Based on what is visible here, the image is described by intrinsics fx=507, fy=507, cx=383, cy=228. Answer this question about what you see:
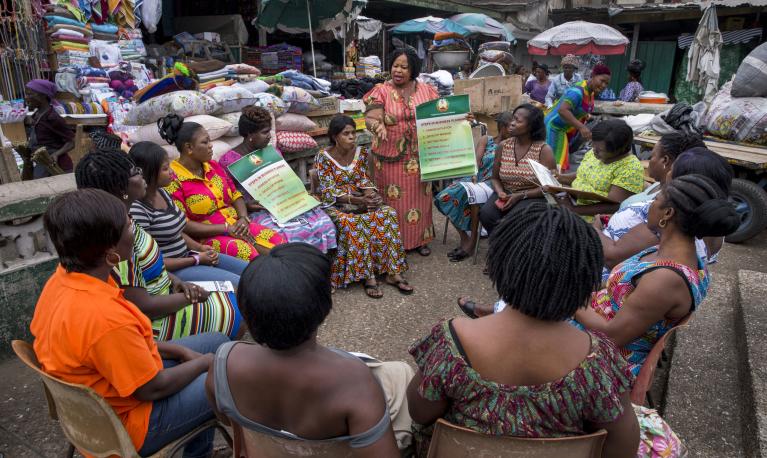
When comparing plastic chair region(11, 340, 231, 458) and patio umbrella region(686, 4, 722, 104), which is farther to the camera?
patio umbrella region(686, 4, 722, 104)

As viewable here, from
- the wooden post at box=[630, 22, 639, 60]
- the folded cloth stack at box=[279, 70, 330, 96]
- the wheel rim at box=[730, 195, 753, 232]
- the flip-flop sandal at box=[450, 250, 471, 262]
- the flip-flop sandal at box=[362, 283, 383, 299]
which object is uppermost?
the wooden post at box=[630, 22, 639, 60]

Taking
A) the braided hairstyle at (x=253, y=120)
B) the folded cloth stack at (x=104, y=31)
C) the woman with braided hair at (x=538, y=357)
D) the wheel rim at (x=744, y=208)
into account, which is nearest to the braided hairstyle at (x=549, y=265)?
the woman with braided hair at (x=538, y=357)

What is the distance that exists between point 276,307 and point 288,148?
3581mm

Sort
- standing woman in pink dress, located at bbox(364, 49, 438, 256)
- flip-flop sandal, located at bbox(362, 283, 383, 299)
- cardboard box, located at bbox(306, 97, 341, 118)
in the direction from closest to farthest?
flip-flop sandal, located at bbox(362, 283, 383, 299)
standing woman in pink dress, located at bbox(364, 49, 438, 256)
cardboard box, located at bbox(306, 97, 341, 118)

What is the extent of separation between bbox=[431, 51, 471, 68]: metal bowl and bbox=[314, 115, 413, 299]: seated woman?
698 centimetres

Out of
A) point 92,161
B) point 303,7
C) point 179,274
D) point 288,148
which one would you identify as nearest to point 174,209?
point 179,274

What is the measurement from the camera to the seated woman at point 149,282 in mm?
2152

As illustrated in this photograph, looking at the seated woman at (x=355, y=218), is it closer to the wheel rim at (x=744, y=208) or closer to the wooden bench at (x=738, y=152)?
the wooden bench at (x=738, y=152)

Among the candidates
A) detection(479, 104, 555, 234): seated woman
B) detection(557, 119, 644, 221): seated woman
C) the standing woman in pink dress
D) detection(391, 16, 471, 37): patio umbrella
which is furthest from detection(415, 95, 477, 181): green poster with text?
detection(391, 16, 471, 37): patio umbrella

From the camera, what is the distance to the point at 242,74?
5.24 metres

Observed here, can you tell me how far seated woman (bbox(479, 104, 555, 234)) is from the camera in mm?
4398

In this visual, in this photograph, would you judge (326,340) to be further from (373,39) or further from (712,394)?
(373,39)

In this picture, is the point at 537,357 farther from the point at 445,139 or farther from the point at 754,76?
the point at 754,76

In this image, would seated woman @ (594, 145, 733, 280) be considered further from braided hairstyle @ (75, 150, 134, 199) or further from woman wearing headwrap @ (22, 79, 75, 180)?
woman wearing headwrap @ (22, 79, 75, 180)
